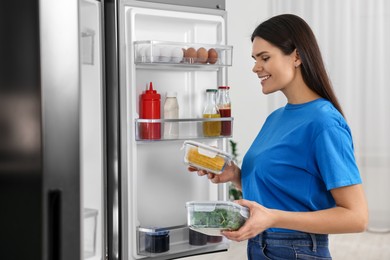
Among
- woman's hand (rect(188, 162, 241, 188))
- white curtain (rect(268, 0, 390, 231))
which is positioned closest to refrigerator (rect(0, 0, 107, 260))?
woman's hand (rect(188, 162, 241, 188))

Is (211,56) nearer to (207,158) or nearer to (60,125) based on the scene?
(207,158)

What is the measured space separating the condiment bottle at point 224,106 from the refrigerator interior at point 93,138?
0.75 m

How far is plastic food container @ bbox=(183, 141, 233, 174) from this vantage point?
168 cm

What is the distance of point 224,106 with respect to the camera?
2.89 m

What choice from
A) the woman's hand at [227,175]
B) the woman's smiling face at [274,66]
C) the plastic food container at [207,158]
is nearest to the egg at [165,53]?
the plastic food container at [207,158]

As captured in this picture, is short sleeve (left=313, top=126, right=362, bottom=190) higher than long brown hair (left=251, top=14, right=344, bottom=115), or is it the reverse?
long brown hair (left=251, top=14, right=344, bottom=115)

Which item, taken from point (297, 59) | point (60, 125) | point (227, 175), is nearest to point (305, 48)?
point (297, 59)

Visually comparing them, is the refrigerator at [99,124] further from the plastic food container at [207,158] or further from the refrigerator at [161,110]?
the plastic food container at [207,158]

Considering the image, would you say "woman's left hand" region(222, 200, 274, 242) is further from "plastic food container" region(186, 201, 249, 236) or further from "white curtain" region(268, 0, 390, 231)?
"white curtain" region(268, 0, 390, 231)

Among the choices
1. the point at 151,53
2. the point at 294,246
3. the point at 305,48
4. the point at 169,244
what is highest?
the point at 151,53

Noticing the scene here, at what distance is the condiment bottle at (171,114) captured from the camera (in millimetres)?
2709

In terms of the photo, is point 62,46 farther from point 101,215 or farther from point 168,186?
point 168,186

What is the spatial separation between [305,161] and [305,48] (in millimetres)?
288

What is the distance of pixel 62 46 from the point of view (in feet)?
1.50
